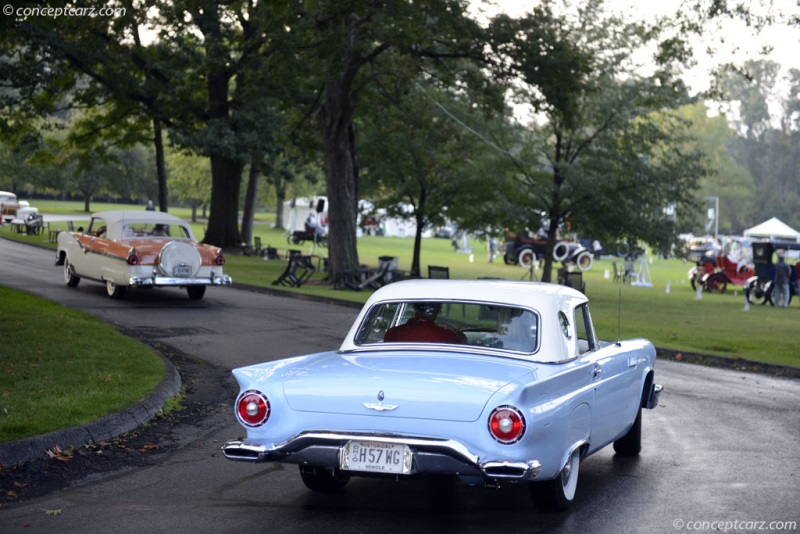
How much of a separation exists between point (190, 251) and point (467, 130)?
1801cm

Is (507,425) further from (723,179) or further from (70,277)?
(723,179)

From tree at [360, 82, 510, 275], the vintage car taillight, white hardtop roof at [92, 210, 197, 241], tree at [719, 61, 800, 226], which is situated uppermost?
tree at [719, 61, 800, 226]

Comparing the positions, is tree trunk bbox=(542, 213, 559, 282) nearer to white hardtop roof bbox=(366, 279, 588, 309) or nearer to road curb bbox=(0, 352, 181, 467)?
road curb bbox=(0, 352, 181, 467)

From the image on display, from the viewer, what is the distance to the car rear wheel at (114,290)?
22234 millimetres

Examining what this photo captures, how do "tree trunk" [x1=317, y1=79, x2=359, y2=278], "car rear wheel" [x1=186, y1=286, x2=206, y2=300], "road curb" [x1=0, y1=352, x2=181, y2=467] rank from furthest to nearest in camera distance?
"tree trunk" [x1=317, y1=79, x2=359, y2=278]
"car rear wheel" [x1=186, y1=286, x2=206, y2=300]
"road curb" [x1=0, y1=352, x2=181, y2=467]

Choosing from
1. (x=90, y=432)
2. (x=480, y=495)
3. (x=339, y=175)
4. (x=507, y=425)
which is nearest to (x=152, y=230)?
(x=339, y=175)

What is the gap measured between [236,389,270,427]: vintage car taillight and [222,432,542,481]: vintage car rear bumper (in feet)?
0.86

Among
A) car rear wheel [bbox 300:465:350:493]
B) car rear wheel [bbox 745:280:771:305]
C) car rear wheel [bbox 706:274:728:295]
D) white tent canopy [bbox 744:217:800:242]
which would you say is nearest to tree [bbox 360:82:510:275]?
car rear wheel [bbox 745:280:771:305]

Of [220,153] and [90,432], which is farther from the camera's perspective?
[220,153]

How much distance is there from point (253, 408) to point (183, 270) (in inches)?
604

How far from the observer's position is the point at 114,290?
22.4 metres

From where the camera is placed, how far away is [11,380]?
10883mm

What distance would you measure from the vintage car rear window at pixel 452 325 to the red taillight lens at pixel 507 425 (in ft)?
3.70

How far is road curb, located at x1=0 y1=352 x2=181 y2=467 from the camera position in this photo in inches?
315
